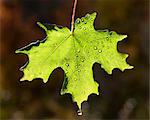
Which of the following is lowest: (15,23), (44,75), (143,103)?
(143,103)

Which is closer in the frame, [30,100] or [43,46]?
[43,46]

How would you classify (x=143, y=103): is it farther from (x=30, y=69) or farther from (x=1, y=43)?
(x=30, y=69)

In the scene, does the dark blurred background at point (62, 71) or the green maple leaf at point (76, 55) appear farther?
the dark blurred background at point (62, 71)

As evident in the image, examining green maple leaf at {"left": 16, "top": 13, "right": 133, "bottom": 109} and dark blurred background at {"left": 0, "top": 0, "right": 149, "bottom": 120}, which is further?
dark blurred background at {"left": 0, "top": 0, "right": 149, "bottom": 120}

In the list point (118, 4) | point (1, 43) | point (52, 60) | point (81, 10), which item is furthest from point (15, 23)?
point (52, 60)
